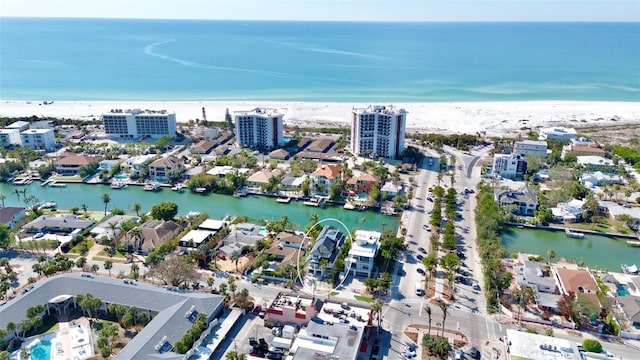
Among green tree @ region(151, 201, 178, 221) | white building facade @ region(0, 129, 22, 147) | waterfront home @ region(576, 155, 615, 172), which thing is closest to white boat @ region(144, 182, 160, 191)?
green tree @ region(151, 201, 178, 221)

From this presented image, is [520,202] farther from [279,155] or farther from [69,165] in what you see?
[69,165]

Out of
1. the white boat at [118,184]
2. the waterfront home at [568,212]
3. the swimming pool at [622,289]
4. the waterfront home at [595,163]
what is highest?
the waterfront home at [595,163]

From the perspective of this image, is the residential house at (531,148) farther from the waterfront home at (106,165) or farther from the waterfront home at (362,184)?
the waterfront home at (106,165)

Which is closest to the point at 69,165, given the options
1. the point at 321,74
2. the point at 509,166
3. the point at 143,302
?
the point at 143,302

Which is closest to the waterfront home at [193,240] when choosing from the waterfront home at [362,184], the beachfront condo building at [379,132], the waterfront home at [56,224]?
the waterfront home at [56,224]

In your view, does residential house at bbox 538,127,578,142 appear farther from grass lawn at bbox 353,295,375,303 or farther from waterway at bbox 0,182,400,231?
grass lawn at bbox 353,295,375,303

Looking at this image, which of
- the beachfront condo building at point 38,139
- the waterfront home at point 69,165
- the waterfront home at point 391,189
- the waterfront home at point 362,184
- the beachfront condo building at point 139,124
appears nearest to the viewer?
the waterfront home at point 391,189
